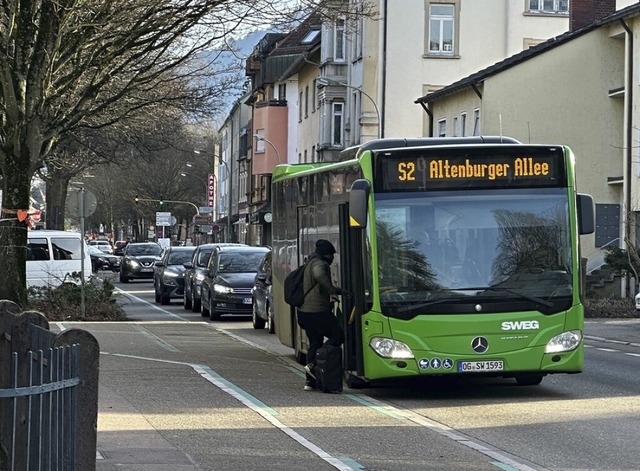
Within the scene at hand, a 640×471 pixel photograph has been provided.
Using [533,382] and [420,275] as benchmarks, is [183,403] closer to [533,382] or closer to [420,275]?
[420,275]

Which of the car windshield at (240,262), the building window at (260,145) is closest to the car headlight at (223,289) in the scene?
the car windshield at (240,262)

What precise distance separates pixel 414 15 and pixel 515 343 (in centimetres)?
3918

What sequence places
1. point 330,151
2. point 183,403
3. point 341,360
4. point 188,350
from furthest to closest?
1. point 330,151
2. point 188,350
3. point 341,360
4. point 183,403

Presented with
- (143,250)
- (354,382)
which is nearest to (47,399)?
(354,382)

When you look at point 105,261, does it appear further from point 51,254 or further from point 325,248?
point 325,248

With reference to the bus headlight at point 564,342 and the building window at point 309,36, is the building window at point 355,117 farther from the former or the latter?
the bus headlight at point 564,342

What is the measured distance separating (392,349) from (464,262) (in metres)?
1.23

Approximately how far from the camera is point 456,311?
14.2 meters

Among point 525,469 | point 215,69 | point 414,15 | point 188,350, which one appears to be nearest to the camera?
point 525,469

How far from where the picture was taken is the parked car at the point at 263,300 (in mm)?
25422

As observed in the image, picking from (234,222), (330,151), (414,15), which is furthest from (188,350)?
(234,222)

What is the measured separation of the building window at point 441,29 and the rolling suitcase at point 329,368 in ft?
128

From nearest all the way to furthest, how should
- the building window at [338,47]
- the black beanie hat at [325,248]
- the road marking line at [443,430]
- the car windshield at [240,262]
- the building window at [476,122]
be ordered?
the road marking line at [443,430] < the black beanie hat at [325,248] < the car windshield at [240,262] < the building window at [476,122] < the building window at [338,47]

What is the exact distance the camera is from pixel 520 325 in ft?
47.0
